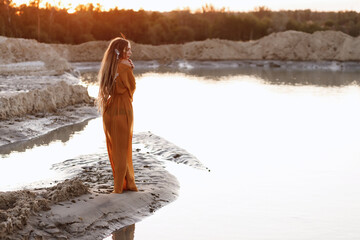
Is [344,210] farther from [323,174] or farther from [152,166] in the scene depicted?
[152,166]

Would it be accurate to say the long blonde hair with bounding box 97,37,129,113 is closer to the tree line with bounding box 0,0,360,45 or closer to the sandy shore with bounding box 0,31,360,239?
the sandy shore with bounding box 0,31,360,239

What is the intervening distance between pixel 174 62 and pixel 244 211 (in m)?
41.7

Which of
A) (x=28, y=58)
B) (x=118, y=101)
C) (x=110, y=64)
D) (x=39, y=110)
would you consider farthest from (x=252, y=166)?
(x=28, y=58)

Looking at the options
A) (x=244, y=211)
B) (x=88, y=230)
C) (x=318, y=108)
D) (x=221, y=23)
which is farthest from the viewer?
(x=221, y=23)

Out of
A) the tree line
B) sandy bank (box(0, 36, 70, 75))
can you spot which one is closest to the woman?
sandy bank (box(0, 36, 70, 75))

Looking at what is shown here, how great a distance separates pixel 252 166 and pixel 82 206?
416cm

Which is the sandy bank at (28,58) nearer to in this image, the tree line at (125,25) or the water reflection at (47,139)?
the water reflection at (47,139)

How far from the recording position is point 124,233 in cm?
606

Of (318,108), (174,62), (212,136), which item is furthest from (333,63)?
(212,136)

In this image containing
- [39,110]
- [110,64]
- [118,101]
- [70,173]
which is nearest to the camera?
[110,64]

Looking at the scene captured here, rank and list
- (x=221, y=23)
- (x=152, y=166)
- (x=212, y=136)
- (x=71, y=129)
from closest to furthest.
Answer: (x=152, y=166), (x=212, y=136), (x=71, y=129), (x=221, y=23)

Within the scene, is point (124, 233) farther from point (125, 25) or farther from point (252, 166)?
point (125, 25)

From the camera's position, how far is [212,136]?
41.3 feet

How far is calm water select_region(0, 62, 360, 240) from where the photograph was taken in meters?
6.42
